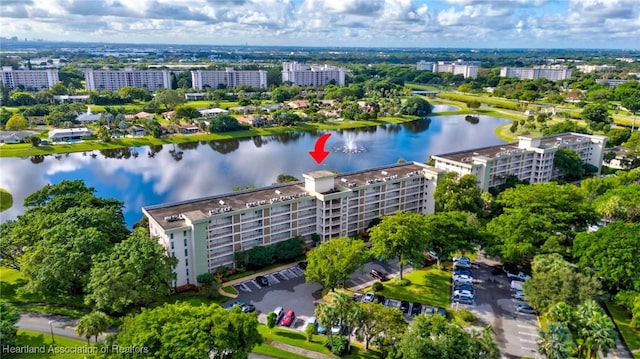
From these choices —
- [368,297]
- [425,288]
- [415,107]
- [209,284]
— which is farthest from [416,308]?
[415,107]

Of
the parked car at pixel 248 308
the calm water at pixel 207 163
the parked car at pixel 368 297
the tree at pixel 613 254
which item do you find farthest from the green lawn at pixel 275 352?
the calm water at pixel 207 163

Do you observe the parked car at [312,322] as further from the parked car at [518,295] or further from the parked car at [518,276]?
the parked car at [518,276]

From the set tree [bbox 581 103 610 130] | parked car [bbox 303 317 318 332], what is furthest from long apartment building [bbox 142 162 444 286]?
tree [bbox 581 103 610 130]

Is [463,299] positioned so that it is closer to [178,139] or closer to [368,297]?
[368,297]

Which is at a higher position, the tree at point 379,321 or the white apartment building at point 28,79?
the white apartment building at point 28,79

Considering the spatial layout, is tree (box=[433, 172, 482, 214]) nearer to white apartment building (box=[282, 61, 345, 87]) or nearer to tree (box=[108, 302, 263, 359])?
tree (box=[108, 302, 263, 359])
